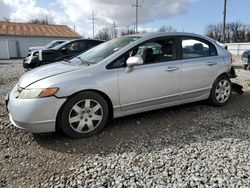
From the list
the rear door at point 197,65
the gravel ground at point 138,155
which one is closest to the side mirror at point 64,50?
the gravel ground at point 138,155

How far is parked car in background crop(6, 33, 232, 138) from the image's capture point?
11.8 ft

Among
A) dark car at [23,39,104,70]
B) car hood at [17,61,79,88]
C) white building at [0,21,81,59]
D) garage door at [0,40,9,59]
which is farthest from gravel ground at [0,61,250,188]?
white building at [0,21,81,59]

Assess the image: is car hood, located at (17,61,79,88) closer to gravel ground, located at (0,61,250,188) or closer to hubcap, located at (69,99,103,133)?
hubcap, located at (69,99,103,133)

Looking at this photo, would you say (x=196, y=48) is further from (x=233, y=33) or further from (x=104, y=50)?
(x=233, y=33)

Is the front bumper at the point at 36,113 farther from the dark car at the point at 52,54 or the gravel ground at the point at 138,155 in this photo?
the dark car at the point at 52,54

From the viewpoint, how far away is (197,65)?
4.86m

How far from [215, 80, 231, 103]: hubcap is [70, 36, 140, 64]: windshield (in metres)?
2.02

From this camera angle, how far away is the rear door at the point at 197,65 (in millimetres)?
4746

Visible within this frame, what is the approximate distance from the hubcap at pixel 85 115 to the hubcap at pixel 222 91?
262cm

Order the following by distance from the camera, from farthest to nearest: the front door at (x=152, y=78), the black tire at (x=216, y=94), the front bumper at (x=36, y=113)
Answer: the black tire at (x=216, y=94)
the front door at (x=152, y=78)
the front bumper at (x=36, y=113)

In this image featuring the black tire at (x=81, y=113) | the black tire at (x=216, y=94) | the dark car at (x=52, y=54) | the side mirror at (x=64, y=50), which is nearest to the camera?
the black tire at (x=81, y=113)

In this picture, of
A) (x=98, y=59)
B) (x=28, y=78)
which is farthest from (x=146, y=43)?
(x=28, y=78)

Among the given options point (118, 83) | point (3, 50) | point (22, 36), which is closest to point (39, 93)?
point (118, 83)

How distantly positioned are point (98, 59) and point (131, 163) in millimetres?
1824
